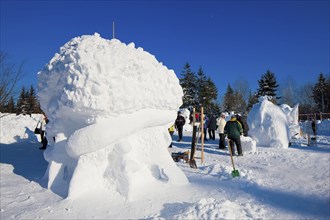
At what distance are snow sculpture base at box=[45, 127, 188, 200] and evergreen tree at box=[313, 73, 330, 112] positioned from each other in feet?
150

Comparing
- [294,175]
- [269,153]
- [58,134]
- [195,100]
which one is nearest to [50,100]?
[58,134]

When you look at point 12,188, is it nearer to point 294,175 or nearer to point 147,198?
point 147,198

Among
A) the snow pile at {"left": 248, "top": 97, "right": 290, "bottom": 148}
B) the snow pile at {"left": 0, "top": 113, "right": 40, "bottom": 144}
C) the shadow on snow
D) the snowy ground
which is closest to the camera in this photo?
the snowy ground

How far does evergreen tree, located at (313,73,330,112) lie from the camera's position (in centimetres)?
4535

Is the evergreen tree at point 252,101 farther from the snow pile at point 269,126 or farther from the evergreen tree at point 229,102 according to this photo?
the snow pile at point 269,126

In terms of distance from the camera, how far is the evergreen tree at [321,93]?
45.3m

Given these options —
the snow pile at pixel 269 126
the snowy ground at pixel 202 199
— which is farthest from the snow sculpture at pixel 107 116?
the snow pile at pixel 269 126

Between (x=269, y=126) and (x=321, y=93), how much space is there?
123ft

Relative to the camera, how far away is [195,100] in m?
46.1

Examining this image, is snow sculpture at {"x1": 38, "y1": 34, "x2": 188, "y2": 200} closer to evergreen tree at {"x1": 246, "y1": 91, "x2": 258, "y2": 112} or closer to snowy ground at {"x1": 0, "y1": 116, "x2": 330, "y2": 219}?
snowy ground at {"x1": 0, "y1": 116, "x2": 330, "y2": 219}

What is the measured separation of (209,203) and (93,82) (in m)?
3.00

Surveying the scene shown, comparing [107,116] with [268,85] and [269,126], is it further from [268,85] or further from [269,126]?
[268,85]

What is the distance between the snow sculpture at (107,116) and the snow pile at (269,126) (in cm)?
937

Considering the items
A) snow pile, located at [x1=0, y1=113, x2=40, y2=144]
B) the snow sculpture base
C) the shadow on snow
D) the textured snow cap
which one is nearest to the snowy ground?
the shadow on snow
